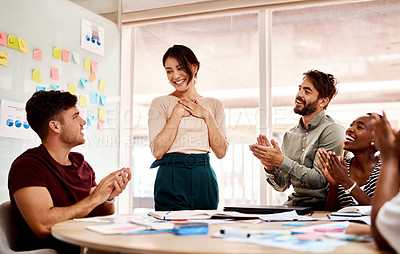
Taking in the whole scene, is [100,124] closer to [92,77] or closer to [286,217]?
[92,77]

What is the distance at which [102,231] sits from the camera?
1.26m

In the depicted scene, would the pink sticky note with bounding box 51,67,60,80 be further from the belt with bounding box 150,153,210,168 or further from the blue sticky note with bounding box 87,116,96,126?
the belt with bounding box 150,153,210,168

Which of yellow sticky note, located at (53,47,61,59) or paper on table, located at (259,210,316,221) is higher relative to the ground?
yellow sticky note, located at (53,47,61,59)

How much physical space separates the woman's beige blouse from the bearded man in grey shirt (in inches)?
11.0

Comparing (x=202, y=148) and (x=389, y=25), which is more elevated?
(x=389, y=25)

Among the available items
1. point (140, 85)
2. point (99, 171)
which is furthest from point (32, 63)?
point (140, 85)

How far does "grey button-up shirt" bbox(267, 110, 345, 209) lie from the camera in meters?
2.44

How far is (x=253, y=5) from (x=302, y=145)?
59.9 inches

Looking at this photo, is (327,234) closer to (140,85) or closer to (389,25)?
(389,25)

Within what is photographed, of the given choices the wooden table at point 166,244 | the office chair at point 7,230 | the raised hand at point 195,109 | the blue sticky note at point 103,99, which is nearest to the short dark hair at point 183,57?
the raised hand at point 195,109

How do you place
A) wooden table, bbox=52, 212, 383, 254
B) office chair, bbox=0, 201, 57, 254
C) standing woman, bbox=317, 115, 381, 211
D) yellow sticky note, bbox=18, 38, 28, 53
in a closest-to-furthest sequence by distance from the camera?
wooden table, bbox=52, 212, 383, 254
office chair, bbox=0, 201, 57, 254
standing woman, bbox=317, 115, 381, 211
yellow sticky note, bbox=18, 38, 28, 53

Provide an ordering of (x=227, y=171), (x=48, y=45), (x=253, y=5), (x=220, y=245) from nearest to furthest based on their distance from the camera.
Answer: (x=220, y=245), (x=48, y=45), (x=253, y=5), (x=227, y=171)

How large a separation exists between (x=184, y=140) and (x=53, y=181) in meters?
0.81

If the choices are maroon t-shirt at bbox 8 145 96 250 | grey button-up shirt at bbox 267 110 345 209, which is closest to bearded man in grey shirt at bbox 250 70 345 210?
grey button-up shirt at bbox 267 110 345 209
